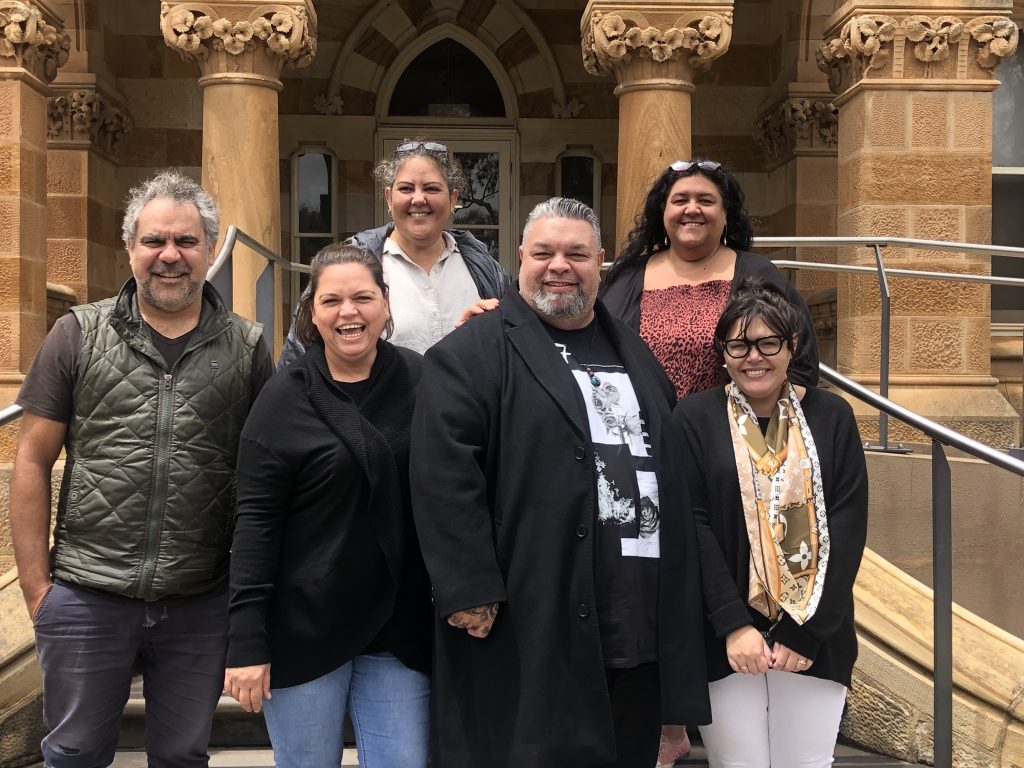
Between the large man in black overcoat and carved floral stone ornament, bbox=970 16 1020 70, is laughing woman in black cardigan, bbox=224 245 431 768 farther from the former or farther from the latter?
carved floral stone ornament, bbox=970 16 1020 70

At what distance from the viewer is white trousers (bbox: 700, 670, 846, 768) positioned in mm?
2854

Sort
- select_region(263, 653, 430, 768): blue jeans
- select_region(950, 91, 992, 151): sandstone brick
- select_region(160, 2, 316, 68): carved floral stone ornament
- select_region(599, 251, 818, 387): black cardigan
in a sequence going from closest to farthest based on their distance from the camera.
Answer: select_region(263, 653, 430, 768): blue jeans < select_region(599, 251, 818, 387): black cardigan < select_region(160, 2, 316, 68): carved floral stone ornament < select_region(950, 91, 992, 151): sandstone brick

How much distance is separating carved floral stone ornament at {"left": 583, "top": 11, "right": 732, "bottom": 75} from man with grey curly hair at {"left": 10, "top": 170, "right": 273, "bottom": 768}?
183 inches

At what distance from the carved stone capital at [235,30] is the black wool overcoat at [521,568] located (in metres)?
4.82

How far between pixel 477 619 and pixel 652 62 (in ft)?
17.2

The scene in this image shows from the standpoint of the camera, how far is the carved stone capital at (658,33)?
23.0 feet

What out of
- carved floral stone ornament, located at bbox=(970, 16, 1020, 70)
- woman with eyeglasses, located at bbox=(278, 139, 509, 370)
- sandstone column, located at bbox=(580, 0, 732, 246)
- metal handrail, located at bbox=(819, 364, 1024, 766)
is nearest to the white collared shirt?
woman with eyeglasses, located at bbox=(278, 139, 509, 370)

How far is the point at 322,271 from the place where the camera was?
280cm

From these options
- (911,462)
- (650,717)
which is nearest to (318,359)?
(650,717)

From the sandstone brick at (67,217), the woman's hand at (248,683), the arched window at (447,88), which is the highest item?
the arched window at (447,88)

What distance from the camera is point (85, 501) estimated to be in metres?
2.81

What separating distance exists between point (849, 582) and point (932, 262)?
17.5 feet

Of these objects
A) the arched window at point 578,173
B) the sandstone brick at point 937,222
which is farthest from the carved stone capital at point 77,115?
the sandstone brick at point 937,222

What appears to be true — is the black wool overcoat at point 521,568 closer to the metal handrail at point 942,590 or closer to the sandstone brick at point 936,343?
the metal handrail at point 942,590
